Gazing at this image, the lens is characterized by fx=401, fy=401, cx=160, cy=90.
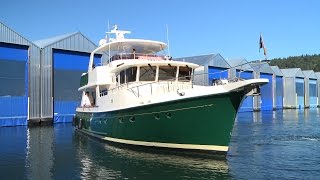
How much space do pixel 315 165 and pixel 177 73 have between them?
25.9 ft

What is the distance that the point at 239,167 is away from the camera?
1497 centimetres

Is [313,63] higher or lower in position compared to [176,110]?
higher

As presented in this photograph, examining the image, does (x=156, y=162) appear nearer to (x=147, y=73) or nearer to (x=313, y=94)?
(x=147, y=73)

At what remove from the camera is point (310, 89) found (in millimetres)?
94188

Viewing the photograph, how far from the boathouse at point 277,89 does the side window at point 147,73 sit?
59965mm

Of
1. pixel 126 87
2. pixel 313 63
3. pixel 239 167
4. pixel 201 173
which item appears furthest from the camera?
pixel 313 63

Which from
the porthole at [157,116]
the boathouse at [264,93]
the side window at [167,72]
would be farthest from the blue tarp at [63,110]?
the boathouse at [264,93]

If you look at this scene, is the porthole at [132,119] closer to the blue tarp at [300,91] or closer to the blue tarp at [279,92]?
the blue tarp at [279,92]

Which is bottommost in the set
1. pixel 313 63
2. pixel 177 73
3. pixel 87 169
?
pixel 87 169

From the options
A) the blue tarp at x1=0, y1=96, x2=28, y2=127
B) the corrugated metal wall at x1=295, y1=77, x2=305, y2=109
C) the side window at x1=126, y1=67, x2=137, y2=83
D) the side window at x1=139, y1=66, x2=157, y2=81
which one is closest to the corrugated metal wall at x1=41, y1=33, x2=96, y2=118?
the blue tarp at x1=0, y1=96, x2=28, y2=127

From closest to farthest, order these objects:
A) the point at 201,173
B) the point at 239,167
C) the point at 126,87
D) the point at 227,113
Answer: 1. the point at 201,173
2. the point at 239,167
3. the point at 227,113
4. the point at 126,87

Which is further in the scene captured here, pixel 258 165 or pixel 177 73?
pixel 177 73

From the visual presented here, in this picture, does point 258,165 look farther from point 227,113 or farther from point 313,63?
point 313,63

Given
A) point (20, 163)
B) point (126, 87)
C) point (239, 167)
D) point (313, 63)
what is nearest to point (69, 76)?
point (126, 87)
